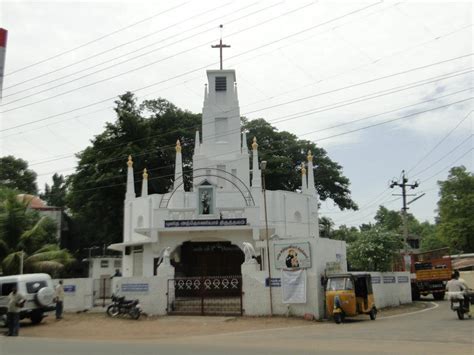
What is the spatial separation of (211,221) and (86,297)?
682 centimetres

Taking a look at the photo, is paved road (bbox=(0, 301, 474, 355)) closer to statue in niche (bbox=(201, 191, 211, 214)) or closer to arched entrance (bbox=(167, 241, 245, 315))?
arched entrance (bbox=(167, 241, 245, 315))

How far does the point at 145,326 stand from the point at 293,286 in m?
5.67

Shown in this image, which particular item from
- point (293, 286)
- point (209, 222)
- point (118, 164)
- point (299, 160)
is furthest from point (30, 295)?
point (299, 160)

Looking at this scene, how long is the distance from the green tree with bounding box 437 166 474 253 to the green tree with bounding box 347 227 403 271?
24.8 metres

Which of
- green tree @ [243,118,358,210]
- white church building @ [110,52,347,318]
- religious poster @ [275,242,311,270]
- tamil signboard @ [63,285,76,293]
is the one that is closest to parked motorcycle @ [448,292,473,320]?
white church building @ [110,52,347,318]

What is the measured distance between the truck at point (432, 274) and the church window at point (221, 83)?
17319 mm

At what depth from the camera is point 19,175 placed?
60500mm

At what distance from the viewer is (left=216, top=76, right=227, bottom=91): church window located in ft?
120

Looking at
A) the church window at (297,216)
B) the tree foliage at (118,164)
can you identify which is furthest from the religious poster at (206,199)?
the tree foliage at (118,164)

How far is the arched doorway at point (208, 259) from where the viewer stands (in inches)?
1073

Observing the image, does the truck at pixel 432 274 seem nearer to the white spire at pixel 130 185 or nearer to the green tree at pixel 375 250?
the green tree at pixel 375 250

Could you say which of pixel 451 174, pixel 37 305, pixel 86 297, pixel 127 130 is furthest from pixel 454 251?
pixel 37 305

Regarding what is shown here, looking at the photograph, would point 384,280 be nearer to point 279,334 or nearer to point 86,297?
point 279,334

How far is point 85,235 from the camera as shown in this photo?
52562 mm
